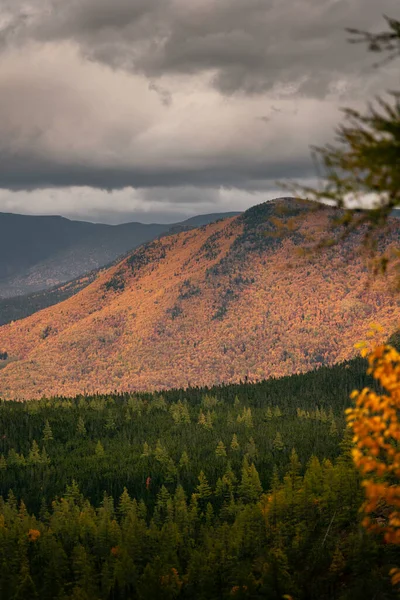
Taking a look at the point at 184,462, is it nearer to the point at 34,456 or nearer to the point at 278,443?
the point at 278,443

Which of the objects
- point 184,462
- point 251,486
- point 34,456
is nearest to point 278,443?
point 184,462

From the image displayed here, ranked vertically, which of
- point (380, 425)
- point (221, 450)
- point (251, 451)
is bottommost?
point (221, 450)

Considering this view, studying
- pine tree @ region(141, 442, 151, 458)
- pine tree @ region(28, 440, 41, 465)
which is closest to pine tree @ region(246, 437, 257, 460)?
pine tree @ region(141, 442, 151, 458)

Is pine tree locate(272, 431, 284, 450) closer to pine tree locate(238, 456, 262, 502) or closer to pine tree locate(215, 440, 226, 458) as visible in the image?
pine tree locate(215, 440, 226, 458)

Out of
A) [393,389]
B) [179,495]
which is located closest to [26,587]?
[179,495]

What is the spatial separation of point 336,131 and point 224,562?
52.9 metres

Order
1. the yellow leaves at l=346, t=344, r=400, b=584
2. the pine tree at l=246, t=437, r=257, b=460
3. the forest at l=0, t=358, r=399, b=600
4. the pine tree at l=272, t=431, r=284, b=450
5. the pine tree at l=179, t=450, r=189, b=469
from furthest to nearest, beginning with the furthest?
the pine tree at l=272, t=431, r=284, b=450
the pine tree at l=179, t=450, r=189, b=469
the pine tree at l=246, t=437, r=257, b=460
the forest at l=0, t=358, r=399, b=600
the yellow leaves at l=346, t=344, r=400, b=584

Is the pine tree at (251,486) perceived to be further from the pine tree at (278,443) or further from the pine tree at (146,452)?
the pine tree at (146,452)

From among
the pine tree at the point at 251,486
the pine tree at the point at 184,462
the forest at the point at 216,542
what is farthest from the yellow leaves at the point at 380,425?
the pine tree at the point at 184,462

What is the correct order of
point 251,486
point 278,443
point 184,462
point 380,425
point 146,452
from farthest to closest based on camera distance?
point 146,452 → point 278,443 → point 184,462 → point 251,486 → point 380,425

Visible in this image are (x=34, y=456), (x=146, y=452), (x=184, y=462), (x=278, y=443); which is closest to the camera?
(x=184, y=462)

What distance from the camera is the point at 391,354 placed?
14695mm

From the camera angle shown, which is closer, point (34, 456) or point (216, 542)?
point (216, 542)

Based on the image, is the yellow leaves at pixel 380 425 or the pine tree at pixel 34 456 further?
the pine tree at pixel 34 456
